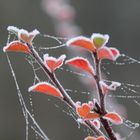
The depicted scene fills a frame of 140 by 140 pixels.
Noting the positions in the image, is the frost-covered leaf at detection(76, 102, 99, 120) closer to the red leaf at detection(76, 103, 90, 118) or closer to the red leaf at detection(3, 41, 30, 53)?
the red leaf at detection(76, 103, 90, 118)

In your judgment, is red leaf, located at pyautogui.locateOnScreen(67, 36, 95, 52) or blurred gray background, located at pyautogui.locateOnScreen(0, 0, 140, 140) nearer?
red leaf, located at pyautogui.locateOnScreen(67, 36, 95, 52)

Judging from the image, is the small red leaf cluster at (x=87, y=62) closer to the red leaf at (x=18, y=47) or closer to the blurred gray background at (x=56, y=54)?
the red leaf at (x=18, y=47)

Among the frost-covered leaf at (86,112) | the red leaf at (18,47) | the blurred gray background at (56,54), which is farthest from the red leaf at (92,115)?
the blurred gray background at (56,54)

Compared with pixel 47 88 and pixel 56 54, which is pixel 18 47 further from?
pixel 56 54

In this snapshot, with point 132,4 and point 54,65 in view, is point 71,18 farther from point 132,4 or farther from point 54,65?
point 132,4

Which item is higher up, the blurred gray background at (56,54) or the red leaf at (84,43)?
the blurred gray background at (56,54)

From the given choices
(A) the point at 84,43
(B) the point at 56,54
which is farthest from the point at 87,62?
(B) the point at 56,54

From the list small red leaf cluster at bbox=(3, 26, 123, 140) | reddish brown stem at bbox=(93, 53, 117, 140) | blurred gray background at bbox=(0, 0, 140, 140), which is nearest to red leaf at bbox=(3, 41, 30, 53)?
small red leaf cluster at bbox=(3, 26, 123, 140)

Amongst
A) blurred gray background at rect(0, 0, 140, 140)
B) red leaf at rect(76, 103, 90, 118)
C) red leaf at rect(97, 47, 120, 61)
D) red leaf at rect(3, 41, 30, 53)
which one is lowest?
red leaf at rect(76, 103, 90, 118)

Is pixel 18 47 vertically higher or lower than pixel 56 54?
lower
